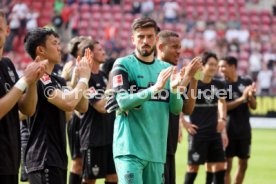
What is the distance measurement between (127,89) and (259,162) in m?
9.32

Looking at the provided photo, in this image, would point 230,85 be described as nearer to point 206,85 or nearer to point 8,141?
point 206,85

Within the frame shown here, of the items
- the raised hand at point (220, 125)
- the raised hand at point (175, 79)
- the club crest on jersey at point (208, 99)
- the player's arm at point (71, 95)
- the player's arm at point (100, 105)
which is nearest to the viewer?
the player's arm at point (71, 95)

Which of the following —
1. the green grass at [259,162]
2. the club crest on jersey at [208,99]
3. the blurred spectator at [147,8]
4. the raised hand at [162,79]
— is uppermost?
the blurred spectator at [147,8]

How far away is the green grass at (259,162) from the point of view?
42.6 ft

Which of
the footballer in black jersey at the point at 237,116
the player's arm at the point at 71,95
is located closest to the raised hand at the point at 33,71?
the player's arm at the point at 71,95

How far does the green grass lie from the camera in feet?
42.6

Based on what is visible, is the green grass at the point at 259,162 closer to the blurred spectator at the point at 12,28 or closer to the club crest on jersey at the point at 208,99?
the club crest on jersey at the point at 208,99

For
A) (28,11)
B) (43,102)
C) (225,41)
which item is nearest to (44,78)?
(43,102)

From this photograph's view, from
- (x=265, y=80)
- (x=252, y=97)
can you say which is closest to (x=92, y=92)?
(x=252, y=97)

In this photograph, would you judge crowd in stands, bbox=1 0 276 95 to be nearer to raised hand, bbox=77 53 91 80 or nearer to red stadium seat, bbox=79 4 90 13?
red stadium seat, bbox=79 4 90 13

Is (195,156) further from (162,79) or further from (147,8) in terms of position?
(147,8)

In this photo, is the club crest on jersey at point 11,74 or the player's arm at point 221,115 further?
the player's arm at point 221,115

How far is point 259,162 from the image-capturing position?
51.1 ft

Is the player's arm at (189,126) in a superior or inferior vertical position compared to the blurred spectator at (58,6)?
inferior
